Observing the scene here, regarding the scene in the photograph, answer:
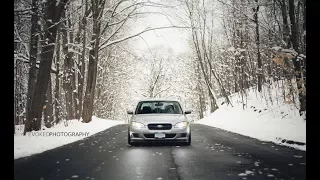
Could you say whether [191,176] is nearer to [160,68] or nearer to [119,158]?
[119,158]

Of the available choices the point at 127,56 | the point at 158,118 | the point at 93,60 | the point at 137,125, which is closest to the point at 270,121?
the point at 158,118

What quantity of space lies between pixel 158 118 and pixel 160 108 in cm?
139

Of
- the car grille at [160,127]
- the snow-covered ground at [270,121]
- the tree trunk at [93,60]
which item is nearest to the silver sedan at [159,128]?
the car grille at [160,127]

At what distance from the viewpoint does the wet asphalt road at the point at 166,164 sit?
728 centimetres

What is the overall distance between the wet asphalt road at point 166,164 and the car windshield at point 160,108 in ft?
7.44

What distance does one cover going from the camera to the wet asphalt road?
7.28 m

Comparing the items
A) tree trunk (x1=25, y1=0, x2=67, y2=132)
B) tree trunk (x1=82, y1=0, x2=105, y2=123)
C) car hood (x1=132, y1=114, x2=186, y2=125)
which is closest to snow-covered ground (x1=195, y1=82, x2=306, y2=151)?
car hood (x1=132, y1=114, x2=186, y2=125)

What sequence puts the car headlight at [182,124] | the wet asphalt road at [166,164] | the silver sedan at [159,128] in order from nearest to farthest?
1. the wet asphalt road at [166,164]
2. the silver sedan at [159,128]
3. the car headlight at [182,124]

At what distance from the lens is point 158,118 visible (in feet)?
41.5

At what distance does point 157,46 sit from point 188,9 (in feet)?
78.4

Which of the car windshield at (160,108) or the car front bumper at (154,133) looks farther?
the car windshield at (160,108)

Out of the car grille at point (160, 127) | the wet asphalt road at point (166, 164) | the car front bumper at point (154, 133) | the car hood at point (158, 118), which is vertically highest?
the car hood at point (158, 118)

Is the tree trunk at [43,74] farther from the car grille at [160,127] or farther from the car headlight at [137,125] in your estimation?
the car grille at [160,127]
